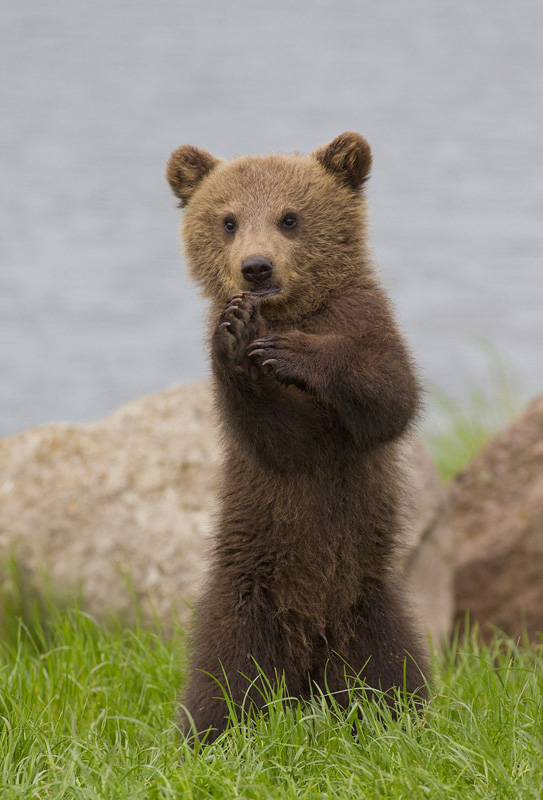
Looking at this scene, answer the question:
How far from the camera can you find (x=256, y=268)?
450 centimetres

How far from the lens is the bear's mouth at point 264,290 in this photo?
4.57 metres

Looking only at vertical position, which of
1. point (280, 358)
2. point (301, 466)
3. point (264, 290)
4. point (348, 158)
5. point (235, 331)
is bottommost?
point (301, 466)

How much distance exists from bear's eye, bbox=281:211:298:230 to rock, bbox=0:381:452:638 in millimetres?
2274

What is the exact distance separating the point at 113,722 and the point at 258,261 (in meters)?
2.04

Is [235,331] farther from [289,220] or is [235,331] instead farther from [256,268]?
[289,220]

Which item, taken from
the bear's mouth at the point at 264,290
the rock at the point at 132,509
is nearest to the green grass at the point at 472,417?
the rock at the point at 132,509

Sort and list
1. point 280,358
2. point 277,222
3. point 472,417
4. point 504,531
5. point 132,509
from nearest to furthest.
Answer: point 280,358
point 277,222
point 132,509
point 504,531
point 472,417

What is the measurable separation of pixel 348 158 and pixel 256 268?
0.84 meters

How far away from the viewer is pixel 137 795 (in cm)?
360

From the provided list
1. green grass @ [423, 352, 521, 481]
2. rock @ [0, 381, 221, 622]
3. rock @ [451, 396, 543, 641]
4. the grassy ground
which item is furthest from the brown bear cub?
green grass @ [423, 352, 521, 481]

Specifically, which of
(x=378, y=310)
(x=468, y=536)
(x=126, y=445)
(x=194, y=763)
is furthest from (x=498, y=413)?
(x=194, y=763)

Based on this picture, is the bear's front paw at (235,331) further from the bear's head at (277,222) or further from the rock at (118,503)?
the rock at (118,503)

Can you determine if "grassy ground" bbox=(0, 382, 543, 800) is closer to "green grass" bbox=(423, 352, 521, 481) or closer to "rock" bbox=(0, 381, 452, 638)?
"rock" bbox=(0, 381, 452, 638)

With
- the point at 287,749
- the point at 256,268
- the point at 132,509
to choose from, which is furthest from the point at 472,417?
the point at 287,749
